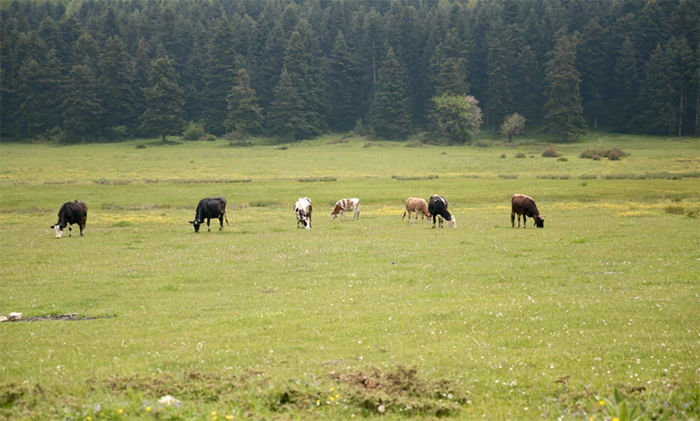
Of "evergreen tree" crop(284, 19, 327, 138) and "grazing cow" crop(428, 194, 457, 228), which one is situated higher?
"evergreen tree" crop(284, 19, 327, 138)

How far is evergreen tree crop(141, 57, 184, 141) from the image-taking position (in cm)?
12069

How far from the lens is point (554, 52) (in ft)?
417

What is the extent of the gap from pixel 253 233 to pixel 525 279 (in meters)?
17.5

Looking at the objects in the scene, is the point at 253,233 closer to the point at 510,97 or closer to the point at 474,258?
the point at 474,258

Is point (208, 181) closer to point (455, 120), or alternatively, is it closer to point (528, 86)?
point (455, 120)

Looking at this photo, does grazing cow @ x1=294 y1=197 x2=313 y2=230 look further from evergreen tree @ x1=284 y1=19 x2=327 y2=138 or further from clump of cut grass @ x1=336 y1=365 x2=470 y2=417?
evergreen tree @ x1=284 y1=19 x2=327 y2=138

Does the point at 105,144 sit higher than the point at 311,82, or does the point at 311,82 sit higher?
the point at 311,82

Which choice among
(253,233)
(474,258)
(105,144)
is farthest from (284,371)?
(105,144)

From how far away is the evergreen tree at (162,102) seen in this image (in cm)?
12069

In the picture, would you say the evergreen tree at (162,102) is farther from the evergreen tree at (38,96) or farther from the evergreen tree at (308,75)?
the evergreen tree at (308,75)

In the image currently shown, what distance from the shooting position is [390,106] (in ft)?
420

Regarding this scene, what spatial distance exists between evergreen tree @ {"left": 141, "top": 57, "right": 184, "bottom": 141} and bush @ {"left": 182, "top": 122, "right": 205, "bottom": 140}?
1631 mm

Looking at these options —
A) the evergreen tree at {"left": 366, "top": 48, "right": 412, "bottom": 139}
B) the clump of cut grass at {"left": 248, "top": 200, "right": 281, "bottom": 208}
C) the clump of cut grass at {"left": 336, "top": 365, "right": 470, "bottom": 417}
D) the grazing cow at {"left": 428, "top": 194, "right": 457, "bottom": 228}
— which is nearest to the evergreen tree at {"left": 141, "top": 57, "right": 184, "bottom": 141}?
the evergreen tree at {"left": 366, "top": 48, "right": 412, "bottom": 139}

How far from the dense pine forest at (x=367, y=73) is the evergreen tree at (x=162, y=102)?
0.29 meters
